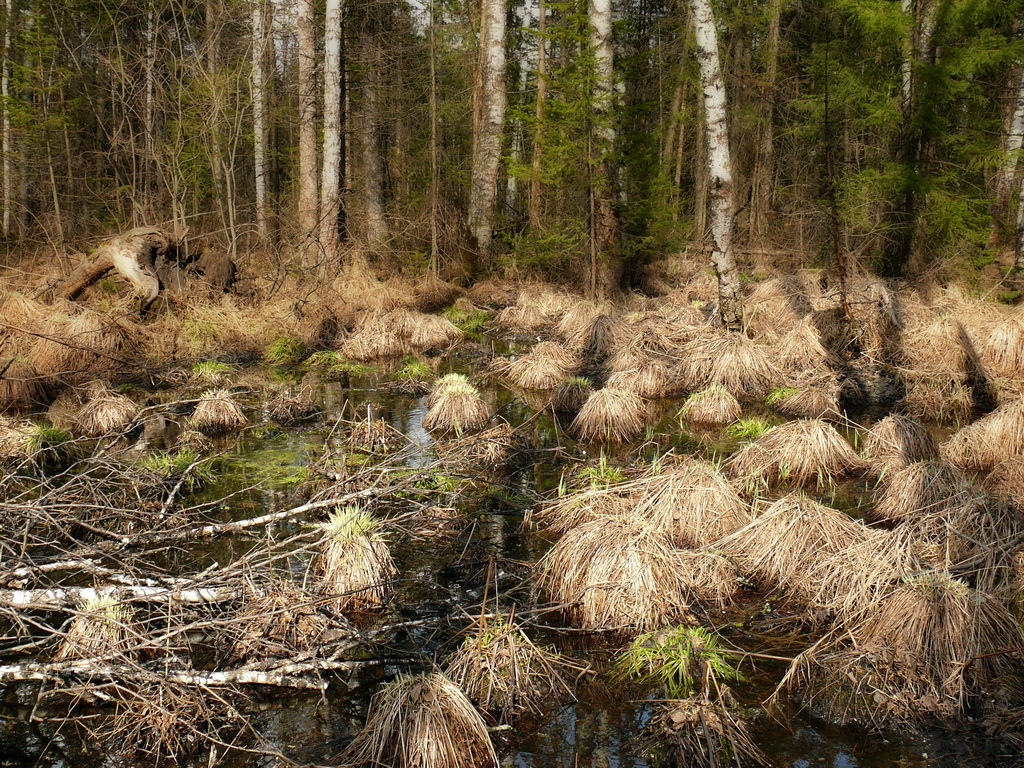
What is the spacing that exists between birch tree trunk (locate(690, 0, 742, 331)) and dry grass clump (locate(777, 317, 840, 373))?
97 centimetres

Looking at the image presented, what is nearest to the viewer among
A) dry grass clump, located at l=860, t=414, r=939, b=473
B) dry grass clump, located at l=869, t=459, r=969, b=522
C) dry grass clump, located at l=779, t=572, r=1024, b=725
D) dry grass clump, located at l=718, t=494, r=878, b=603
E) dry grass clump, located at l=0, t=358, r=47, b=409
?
dry grass clump, located at l=779, t=572, r=1024, b=725

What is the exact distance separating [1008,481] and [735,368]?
4.38 m

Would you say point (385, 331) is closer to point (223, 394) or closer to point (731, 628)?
point (223, 394)

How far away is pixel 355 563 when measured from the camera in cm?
514

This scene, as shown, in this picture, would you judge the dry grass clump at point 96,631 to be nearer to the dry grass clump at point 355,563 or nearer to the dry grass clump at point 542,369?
the dry grass clump at point 355,563

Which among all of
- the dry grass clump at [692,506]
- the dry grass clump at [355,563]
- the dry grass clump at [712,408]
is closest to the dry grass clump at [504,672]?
the dry grass clump at [355,563]

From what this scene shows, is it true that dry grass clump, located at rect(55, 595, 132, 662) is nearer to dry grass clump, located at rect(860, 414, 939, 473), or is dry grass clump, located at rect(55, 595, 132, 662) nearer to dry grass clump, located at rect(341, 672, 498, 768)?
dry grass clump, located at rect(341, 672, 498, 768)

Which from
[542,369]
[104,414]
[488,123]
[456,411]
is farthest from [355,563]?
[488,123]

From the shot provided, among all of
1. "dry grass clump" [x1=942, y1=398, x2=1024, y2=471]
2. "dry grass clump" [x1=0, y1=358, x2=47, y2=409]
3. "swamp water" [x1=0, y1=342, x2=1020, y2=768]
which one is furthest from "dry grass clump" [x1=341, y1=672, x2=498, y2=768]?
"dry grass clump" [x1=0, y1=358, x2=47, y2=409]

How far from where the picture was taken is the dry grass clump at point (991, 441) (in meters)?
6.86

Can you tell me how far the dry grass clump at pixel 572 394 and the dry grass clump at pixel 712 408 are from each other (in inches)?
46.8

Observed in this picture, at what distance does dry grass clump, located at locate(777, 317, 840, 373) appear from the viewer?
420 inches

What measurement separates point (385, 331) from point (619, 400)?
19.2 feet

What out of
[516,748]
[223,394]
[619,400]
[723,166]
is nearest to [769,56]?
[723,166]
